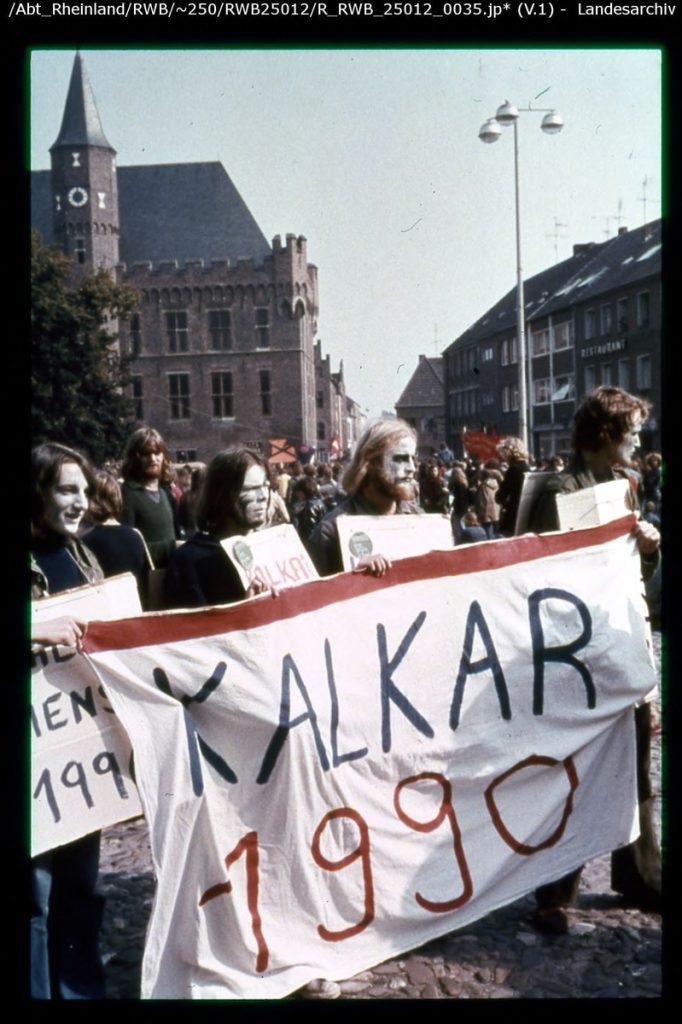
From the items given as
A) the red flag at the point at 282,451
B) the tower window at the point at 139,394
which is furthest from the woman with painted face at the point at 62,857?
the tower window at the point at 139,394

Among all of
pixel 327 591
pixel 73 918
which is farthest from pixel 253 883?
pixel 327 591

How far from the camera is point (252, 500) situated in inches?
147

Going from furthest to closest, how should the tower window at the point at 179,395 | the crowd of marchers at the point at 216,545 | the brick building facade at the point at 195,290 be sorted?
1. the tower window at the point at 179,395
2. the brick building facade at the point at 195,290
3. the crowd of marchers at the point at 216,545

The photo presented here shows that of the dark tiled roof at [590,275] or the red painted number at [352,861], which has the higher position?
the dark tiled roof at [590,275]

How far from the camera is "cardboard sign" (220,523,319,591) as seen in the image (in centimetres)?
364

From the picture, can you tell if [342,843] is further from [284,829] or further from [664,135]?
[664,135]

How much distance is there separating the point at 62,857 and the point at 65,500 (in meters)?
1.08

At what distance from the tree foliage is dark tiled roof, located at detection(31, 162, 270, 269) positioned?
25916mm

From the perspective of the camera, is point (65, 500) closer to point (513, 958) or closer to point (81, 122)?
point (513, 958)

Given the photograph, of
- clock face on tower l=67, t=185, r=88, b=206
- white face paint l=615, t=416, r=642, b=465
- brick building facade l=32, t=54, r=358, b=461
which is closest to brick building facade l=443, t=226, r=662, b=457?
brick building facade l=32, t=54, r=358, b=461

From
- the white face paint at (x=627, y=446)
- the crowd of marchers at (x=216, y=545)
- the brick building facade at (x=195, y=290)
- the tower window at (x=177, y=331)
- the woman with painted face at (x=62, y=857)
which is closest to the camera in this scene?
the woman with painted face at (x=62, y=857)

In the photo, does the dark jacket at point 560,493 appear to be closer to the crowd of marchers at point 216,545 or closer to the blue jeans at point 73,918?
the crowd of marchers at point 216,545

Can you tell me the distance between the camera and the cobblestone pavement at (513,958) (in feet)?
10.9

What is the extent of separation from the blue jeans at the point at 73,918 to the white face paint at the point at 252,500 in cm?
Result: 124
